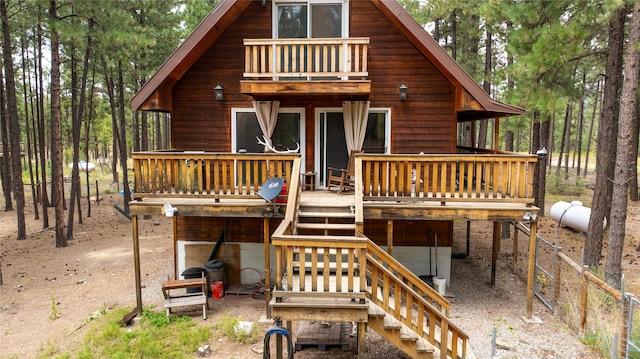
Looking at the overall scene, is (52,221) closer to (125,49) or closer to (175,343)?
(125,49)

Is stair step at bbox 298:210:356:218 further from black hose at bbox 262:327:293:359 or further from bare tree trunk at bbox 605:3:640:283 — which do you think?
bare tree trunk at bbox 605:3:640:283

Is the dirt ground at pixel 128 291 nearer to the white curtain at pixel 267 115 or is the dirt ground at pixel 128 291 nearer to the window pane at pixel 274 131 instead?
the window pane at pixel 274 131

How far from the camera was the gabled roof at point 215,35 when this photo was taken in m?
9.11

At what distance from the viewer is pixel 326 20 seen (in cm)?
1052

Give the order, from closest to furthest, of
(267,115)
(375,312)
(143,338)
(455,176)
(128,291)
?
(375,312) < (143,338) < (455,176) < (128,291) < (267,115)

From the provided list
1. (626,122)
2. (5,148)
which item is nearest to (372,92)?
(626,122)

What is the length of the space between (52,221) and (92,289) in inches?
422

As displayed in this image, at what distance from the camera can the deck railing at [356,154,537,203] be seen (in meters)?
7.89

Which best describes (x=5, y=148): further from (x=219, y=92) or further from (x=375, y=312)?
(x=375, y=312)

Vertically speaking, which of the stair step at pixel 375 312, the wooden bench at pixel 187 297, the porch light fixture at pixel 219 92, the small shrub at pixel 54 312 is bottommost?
the small shrub at pixel 54 312

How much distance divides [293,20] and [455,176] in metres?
5.84

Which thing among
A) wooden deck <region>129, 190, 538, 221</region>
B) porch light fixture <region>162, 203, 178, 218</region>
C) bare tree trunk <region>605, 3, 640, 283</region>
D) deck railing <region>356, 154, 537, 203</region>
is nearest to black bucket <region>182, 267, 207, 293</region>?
wooden deck <region>129, 190, 538, 221</region>

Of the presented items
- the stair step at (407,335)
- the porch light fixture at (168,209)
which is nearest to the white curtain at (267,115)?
the porch light fixture at (168,209)

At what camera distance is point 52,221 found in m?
18.9
